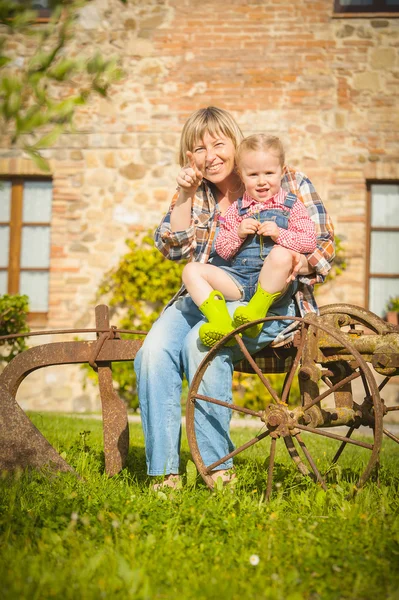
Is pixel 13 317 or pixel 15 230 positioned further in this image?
pixel 15 230

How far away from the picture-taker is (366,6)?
801 cm

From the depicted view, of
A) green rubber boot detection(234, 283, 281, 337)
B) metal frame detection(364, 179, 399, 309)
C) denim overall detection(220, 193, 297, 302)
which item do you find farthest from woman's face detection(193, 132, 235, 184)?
metal frame detection(364, 179, 399, 309)

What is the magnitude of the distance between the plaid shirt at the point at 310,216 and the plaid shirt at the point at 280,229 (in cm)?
7

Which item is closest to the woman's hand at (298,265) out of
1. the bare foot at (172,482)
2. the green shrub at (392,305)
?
the bare foot at (172,482)

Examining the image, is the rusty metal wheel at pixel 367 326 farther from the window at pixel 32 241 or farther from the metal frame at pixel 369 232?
the window at pixel 32 241

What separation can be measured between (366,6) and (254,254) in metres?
6.03

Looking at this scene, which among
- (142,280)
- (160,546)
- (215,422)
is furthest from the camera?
(142,280)

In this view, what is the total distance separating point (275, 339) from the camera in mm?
2994

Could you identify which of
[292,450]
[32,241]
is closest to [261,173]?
[292,450]

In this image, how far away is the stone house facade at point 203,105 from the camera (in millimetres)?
7754

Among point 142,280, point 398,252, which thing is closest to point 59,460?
point 142,280

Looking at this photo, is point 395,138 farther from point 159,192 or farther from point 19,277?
point 19,277

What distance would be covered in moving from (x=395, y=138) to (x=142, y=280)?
3.16 m

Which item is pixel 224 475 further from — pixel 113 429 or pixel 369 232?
pixel 369 232
